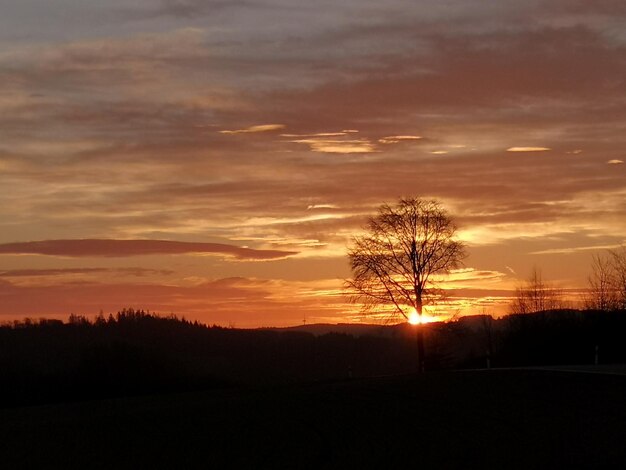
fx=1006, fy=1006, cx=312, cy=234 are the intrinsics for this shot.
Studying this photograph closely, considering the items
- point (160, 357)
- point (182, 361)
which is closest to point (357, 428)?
point (160, 357)

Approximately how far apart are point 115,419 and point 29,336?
81801mm

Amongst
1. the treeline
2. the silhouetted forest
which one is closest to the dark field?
the silhouetted forest

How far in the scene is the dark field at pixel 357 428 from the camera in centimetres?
2002

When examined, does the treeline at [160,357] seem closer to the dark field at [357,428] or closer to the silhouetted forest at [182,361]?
the silhouetted forest at [182,361]

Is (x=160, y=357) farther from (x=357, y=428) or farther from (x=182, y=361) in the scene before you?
(x=357, y=428)

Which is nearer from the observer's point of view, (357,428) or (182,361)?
(357,428)

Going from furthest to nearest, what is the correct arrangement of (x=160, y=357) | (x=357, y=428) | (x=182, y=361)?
1. (x=182, y=361)
2. (x=160, y=357)
3. (x=357, y=428)

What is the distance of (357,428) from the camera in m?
25.2

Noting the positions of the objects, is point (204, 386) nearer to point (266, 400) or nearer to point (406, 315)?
point (406, 315)

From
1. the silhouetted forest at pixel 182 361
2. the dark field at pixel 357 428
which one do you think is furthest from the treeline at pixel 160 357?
the dark field at pixel 357 428

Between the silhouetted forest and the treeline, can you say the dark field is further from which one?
the treeline

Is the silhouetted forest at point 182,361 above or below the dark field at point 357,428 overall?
above

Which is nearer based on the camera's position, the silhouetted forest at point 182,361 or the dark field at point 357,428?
the dark field at point 357,428

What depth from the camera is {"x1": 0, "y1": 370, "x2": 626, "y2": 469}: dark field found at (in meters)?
20.0
